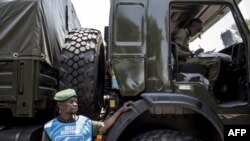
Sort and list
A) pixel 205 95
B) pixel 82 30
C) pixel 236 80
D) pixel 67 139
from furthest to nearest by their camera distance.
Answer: pixel 82 30 < pixel 236 80 < pixel 205 95 < pixel 67 139

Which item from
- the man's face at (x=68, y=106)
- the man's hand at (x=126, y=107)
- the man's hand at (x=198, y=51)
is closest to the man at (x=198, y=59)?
the man's hand at (x=198, y=51)

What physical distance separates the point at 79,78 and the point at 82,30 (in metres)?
0.80

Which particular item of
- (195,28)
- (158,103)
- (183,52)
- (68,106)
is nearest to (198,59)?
(183,52)

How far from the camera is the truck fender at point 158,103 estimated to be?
418 centimetres

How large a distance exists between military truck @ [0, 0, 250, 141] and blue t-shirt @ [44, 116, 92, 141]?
1.04 ft

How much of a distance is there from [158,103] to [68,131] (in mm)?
910

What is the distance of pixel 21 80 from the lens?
14.2ft

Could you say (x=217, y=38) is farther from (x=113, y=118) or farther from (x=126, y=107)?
(x=113, y=118)

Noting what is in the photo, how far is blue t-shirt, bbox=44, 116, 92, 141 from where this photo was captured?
389 cm

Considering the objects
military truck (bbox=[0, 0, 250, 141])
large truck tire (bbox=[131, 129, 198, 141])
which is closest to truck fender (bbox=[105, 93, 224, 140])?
military truck (bbox=[0, 0, 250, 141])

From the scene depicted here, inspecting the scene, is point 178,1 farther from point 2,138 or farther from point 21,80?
point 2,138

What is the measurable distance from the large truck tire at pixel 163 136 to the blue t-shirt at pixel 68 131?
553mm

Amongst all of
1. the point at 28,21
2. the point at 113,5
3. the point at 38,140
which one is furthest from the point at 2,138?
the point at 113,5

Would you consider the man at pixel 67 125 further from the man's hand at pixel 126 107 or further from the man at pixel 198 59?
the man at pixel 198 59
